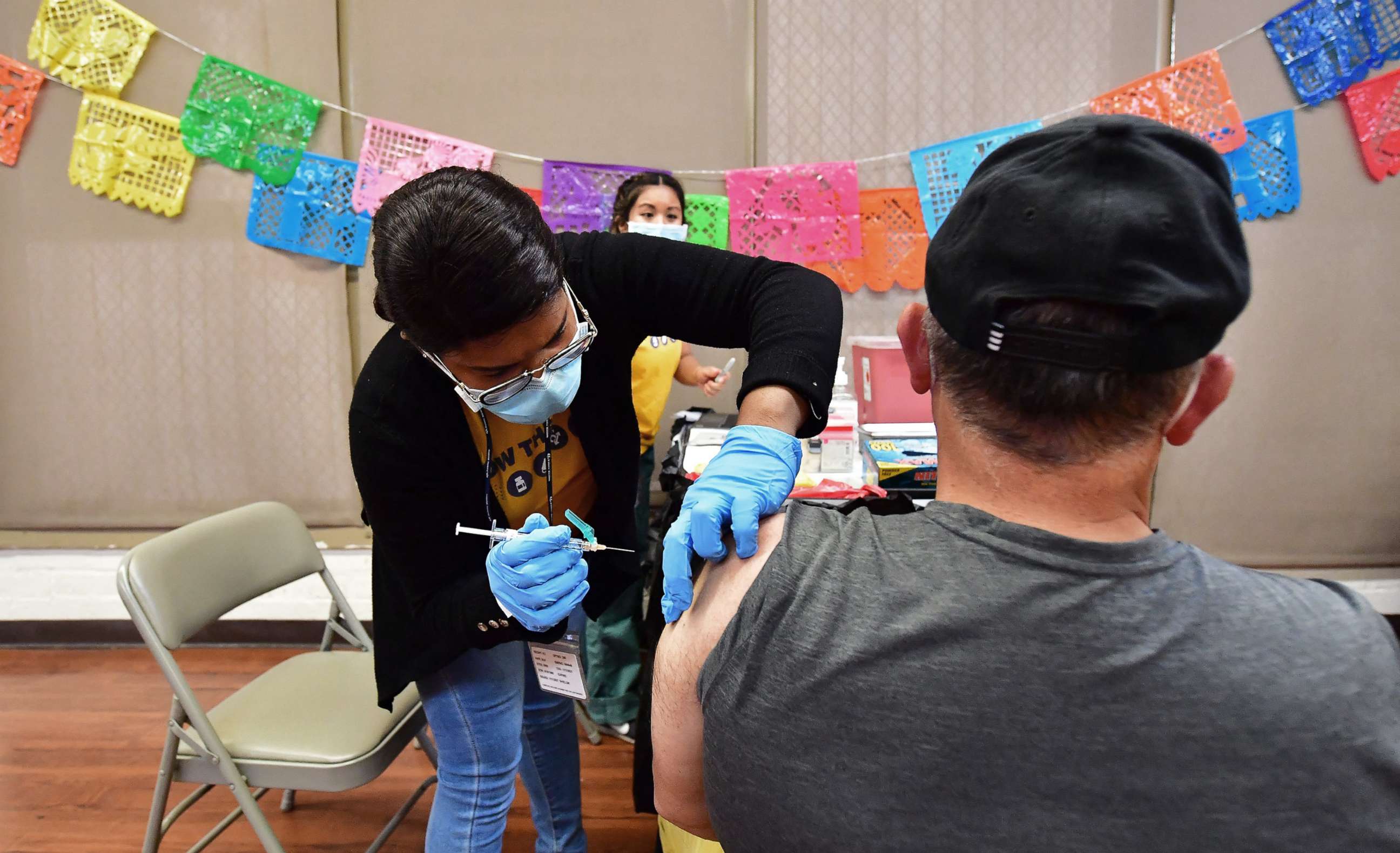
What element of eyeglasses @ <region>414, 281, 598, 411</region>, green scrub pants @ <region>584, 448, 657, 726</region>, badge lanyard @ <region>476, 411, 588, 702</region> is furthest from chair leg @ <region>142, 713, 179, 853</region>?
green scrub pants @ <region>584, 448, 657, 726</region>

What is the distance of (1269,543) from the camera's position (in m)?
2.69

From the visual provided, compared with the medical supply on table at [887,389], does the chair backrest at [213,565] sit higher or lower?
lower

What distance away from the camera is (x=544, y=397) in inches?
41.3

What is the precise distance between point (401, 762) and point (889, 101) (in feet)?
8.53

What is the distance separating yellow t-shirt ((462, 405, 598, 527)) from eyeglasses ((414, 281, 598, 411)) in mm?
79

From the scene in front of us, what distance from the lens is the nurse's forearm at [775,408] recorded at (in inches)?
37.4

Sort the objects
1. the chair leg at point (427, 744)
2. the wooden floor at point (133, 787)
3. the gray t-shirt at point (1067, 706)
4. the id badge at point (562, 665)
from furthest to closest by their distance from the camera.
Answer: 1. the wooden floor at point (133, 787)
2. the chair leg at point (427, 744)
3. the id badge at point (562, 665)
4. the gray t-shirt at point (1067, 706)

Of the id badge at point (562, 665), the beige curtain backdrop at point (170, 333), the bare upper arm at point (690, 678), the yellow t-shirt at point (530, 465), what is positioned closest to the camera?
the bare upper arm at point (690, 678)

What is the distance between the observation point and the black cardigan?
1.01 meters

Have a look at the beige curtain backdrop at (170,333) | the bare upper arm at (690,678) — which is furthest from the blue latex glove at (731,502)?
the beige curtain backdrop at (170,333)

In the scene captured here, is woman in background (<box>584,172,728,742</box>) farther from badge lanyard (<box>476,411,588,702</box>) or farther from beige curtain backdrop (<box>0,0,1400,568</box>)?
badge lanyard (<box>476,411,588,702</box>)

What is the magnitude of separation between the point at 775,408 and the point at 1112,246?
0.51 metres

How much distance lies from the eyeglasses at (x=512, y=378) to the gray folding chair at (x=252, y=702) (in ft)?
2.60

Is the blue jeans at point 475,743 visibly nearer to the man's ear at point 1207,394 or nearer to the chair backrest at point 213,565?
the chair backrest at point 213,565
